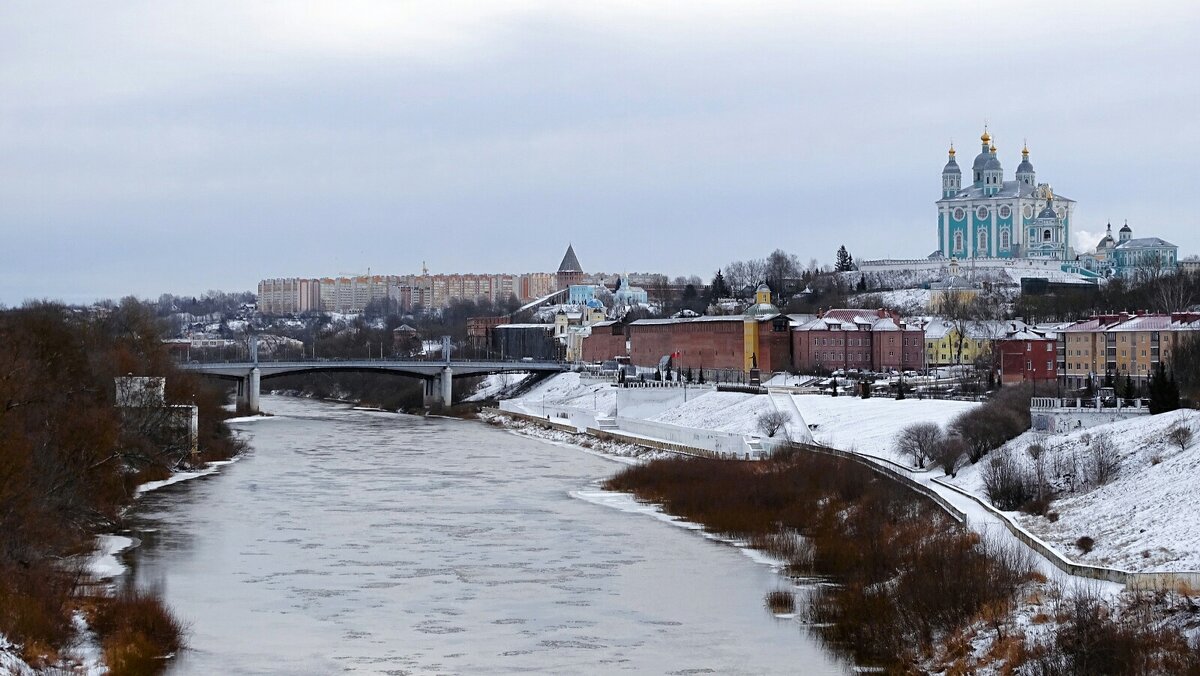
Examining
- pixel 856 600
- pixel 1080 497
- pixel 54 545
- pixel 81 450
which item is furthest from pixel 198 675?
pixel 1080 497

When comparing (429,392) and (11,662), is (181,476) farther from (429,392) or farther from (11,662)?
(429,392)

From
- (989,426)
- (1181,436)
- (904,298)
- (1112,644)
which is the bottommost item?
(1112,644)

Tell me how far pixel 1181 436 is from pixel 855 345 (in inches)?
1941

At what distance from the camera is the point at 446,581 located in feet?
76.4

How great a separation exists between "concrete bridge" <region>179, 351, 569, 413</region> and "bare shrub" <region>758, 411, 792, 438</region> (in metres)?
32.2

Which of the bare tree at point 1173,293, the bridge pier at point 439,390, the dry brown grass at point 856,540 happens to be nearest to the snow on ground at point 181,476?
the dry brown grass at point 856,540

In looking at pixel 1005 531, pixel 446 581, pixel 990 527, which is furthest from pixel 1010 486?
pixel 446 581

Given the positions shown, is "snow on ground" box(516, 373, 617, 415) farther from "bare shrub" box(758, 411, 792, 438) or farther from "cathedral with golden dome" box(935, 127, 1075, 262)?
"cathedral with golden dome" box(935, 127, 1075, 262)

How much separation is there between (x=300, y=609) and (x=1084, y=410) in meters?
18.7

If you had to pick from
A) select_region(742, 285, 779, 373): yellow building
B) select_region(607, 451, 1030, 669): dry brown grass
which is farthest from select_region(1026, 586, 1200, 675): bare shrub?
select_region(742, 285, 779, 373): yellow building

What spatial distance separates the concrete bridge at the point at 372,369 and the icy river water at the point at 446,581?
35.5 metres

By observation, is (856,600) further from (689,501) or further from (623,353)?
(623,353)

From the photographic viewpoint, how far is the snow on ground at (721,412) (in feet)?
164

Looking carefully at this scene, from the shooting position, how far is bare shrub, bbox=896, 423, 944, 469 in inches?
1361
